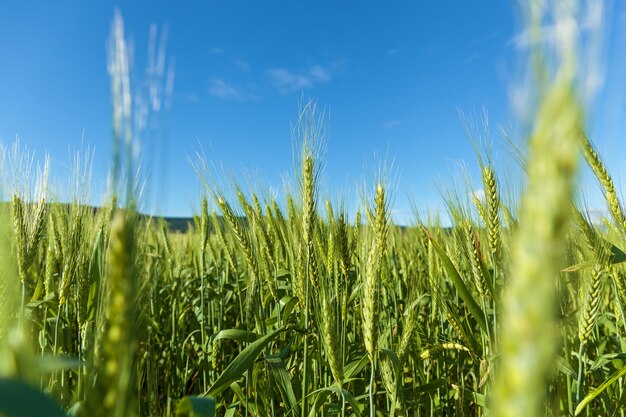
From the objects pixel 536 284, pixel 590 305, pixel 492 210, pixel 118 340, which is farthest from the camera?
pixel 492 210

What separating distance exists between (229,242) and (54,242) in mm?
1114

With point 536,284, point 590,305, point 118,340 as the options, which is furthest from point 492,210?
point 118,340

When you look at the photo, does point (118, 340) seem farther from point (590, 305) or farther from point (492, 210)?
point (590, 305)

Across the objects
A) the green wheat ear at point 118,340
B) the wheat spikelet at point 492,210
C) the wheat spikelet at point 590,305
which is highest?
the wheat spikelet at point 492,210

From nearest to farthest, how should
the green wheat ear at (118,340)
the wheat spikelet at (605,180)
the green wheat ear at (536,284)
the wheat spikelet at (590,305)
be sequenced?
the green wheat ear at (536,284), the green wheat ear at (118,340), the wheat spikelet at (590,305), the wheat spikelet at (605,180)

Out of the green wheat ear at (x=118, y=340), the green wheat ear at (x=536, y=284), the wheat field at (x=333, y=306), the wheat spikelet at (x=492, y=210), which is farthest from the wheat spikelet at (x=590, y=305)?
the green wheat ear at (x=118, y=340)

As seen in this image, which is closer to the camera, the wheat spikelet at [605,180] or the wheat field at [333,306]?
the wheat field at [333,306]

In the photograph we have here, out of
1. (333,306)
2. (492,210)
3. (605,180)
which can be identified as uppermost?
(605,180)

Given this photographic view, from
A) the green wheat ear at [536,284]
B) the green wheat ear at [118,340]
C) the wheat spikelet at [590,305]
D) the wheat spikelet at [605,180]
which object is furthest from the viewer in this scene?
the wheat spikelet at [605,180]

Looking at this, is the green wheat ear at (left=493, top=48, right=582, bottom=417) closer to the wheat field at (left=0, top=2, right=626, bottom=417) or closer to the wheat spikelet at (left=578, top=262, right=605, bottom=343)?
the wheat field at (left=0, top=2, right=626, bottom=417)

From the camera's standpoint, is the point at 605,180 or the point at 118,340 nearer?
the point at 118,340

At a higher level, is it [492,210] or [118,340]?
[492,210]

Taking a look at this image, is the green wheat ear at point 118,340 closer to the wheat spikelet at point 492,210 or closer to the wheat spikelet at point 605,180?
the wheat spikelet at point 492,210

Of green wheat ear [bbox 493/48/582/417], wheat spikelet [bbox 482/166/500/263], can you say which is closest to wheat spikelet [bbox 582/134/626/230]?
wheat spikelet [bbox 482/166/500/263]
